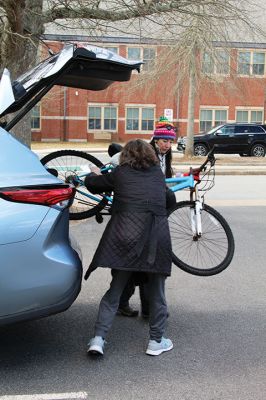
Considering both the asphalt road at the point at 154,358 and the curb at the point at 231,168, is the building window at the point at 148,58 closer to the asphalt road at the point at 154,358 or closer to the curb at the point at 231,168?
the curb at the point at 231,168

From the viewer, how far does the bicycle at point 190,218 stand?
192 inches

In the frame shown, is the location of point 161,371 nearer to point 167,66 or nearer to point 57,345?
point 57,345

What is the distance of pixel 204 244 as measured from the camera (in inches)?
193

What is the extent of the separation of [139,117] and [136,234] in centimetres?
3963

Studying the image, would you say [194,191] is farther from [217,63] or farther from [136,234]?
[217,63]

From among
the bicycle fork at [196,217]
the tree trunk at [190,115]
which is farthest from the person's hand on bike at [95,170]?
the tree trunk at [190,115]

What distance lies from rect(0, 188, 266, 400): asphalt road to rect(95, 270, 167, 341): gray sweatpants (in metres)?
0.21

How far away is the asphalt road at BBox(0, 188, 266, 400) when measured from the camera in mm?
3586

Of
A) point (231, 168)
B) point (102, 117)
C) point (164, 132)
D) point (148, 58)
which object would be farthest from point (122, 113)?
point (164, 132)

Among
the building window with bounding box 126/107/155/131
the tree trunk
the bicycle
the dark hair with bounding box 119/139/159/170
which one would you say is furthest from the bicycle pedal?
the building window with bounding box 126/107/155/131

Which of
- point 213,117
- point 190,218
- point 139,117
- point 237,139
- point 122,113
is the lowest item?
point 237,139

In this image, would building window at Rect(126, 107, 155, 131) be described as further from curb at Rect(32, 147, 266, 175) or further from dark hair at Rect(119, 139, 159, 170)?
dark hair at Rect(119, 139, 159, 170)

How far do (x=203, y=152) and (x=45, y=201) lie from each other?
85.5 feet

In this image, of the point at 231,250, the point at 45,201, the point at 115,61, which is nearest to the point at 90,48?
the point at 115,61
